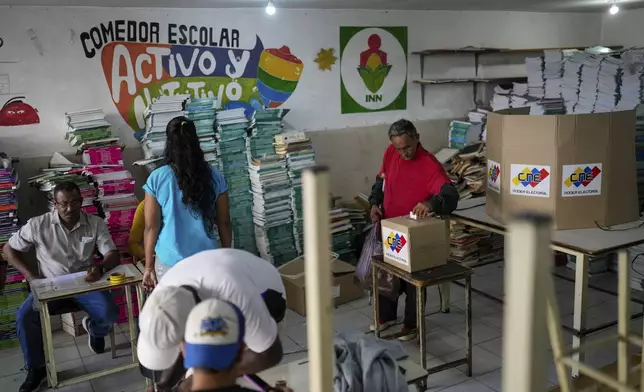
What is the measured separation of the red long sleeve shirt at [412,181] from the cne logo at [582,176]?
74 cm

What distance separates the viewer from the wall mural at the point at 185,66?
4633 millimetres

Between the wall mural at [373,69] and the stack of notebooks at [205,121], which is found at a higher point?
the wall mural at [373,69]

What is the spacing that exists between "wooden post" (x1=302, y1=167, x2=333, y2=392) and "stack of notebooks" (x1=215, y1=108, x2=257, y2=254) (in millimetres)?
4216

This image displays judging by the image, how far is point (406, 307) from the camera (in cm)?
397

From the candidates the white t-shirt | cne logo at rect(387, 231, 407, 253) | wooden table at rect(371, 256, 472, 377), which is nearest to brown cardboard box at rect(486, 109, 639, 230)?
wooden table at rect(371, 256, 472, 377)

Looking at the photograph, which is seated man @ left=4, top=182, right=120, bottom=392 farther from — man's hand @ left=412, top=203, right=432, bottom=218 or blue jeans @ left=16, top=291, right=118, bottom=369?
man's hand @ left=412, top=203, right=432, bottom=218

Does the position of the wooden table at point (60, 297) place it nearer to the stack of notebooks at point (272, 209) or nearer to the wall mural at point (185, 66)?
the stack of notebooks at point (272, 209)

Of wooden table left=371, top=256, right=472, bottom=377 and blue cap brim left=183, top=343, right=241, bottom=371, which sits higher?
blue cap brim left=183, top=343, right=241, bottom=371

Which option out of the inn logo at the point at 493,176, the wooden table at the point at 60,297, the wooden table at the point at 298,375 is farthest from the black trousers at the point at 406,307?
the wooden table at the point at 60,297

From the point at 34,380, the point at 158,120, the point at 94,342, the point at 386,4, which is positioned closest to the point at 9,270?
the point at 94,342

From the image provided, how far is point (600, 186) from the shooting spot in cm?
320

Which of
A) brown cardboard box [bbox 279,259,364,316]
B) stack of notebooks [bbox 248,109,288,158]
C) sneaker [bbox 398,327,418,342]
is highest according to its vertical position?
stack of notebooks [bbox 248,109,288,158]

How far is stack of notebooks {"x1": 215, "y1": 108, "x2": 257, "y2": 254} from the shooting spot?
16.1 ft

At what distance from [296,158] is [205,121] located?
872mm
